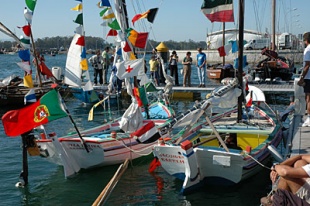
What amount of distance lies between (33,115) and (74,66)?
2170 millimetres

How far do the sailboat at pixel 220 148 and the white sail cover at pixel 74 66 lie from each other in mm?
2783

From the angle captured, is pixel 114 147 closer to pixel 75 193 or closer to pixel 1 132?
pixel 75 193

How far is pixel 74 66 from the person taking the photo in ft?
36.0

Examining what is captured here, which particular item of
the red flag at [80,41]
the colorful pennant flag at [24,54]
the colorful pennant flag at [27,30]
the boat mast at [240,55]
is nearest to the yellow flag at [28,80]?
the colorful pennant flag at [24,54]

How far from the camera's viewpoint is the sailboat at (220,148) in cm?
930

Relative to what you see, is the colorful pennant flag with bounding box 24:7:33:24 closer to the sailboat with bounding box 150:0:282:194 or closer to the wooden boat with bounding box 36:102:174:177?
the wooden boat with bounding box 36:102:174:177

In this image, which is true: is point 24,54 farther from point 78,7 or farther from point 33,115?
point 78,7

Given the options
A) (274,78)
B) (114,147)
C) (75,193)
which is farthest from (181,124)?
(274,78)

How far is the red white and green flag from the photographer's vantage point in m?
11.2

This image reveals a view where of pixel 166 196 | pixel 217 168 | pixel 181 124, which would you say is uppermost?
pixel 181 124

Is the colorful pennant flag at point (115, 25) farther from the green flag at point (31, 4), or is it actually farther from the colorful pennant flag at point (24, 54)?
the colorful pennant flag at point (24, 54)

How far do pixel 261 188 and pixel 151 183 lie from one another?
2.70 m

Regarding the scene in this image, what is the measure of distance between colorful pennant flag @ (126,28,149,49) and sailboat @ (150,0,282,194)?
8.03 ft

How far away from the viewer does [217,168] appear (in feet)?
31.1
